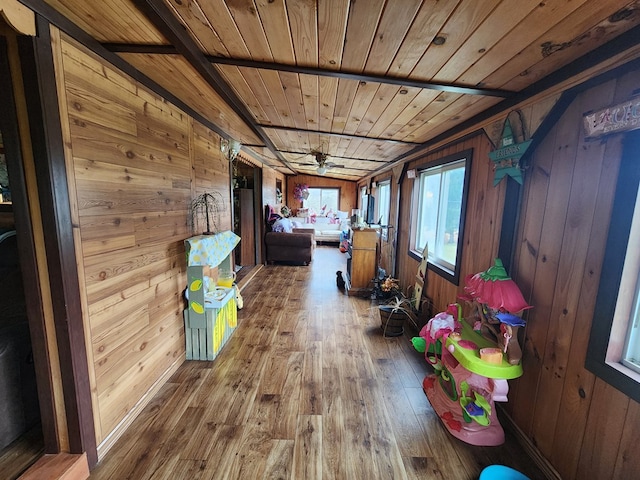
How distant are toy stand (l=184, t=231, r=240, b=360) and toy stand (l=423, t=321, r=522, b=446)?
5.83 ft

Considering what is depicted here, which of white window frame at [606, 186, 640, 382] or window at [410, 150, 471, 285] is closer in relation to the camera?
white window frame at [606, 186, 640, 382]

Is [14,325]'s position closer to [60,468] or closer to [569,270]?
[60,468]

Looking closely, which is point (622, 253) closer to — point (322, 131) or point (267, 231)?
point (322, 131)

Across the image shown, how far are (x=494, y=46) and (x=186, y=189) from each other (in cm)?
216

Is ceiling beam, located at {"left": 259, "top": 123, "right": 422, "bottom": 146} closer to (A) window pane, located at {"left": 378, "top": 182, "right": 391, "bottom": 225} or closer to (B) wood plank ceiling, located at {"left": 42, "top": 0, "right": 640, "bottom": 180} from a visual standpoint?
(B) wood plank ceiling, located at {"left": 42, "top": 0, "right": 640, "bottom": 180}

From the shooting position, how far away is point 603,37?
1017 millimetres

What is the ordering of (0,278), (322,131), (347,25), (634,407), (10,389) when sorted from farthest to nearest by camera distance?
(322,131) < (0,278) < (10,389) < (347,25) < (634,407)

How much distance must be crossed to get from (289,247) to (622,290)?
4.80 m

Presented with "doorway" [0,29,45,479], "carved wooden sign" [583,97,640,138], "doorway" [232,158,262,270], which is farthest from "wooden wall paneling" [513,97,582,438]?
"doorway" [232,158,262,270]

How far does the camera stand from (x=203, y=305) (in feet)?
7.09

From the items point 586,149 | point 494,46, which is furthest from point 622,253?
point 494,46

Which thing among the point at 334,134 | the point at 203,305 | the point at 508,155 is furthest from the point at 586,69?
the point at 203,305

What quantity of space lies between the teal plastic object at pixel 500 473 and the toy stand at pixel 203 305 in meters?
1.97

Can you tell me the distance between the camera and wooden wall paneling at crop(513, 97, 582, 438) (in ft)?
4.17
